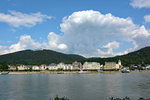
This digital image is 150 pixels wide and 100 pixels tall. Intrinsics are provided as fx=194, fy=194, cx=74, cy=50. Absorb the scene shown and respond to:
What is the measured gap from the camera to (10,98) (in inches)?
1518

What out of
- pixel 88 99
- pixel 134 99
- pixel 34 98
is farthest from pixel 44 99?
pixel 134 99

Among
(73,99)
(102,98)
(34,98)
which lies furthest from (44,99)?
(102,98)

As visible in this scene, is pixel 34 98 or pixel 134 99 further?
pixel 34 98

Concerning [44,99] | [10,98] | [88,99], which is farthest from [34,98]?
[88,99]

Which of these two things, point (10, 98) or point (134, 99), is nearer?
point (134, 99)

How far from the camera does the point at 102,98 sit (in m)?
36.8

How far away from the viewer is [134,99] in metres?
35.2

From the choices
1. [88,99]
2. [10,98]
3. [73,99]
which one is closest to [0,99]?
[10,98]

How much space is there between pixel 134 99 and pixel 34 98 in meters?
18.9

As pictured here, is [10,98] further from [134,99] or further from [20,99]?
[134,99]

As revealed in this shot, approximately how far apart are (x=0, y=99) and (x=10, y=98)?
1.85m

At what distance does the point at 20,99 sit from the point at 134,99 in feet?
69.8

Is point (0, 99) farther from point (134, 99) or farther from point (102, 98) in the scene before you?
point (134, 99)

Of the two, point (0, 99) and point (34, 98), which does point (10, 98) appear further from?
point (34, 98)
